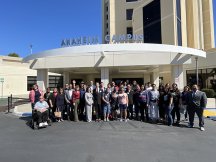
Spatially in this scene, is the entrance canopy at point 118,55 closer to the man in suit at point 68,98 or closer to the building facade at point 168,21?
the man in suit at point 68,98

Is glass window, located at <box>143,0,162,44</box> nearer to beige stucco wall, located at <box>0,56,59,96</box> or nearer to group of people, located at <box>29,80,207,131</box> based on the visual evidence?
beige stucco wall, located at <box>0,56,59,96</box>

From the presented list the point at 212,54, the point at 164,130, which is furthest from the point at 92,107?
the point at 212,54

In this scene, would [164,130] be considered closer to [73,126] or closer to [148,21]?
[73,126]

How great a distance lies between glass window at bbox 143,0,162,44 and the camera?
38.4 meters

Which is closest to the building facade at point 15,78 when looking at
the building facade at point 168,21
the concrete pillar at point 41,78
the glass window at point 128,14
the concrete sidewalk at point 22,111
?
the concrete pillar at point 41,78

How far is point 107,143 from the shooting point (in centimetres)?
646

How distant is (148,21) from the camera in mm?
41188

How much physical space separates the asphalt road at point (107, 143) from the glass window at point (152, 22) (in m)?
31.5

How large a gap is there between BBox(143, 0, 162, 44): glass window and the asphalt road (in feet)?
103

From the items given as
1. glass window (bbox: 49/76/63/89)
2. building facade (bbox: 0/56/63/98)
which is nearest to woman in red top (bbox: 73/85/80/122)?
building facade (bbox: 0/56/63/98)

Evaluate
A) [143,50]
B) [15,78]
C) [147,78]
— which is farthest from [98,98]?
[15,78]

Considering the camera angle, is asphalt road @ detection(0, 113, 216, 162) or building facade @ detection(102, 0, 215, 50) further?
building facade @ detection(102, 0, 215, 50)

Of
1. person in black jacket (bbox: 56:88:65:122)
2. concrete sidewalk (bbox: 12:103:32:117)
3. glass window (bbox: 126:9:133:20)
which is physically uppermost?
glass window (bbox: 126:9:133:20)

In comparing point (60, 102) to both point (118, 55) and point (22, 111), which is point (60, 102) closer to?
point (22, 111)
